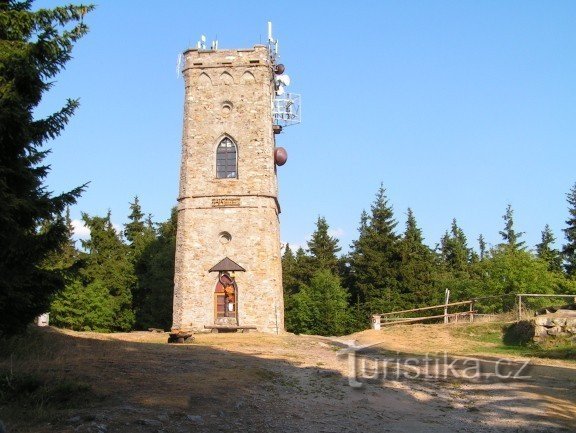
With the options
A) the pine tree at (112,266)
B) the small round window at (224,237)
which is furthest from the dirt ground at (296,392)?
the pine tree at (112,266)

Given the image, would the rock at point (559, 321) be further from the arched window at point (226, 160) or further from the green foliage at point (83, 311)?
the green foliage at point (83, 311)

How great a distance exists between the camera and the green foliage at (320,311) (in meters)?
46.5

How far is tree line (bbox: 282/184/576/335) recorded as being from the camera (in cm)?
3987

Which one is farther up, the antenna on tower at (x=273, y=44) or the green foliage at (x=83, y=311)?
the antenna on tower at (x=273, y=44)

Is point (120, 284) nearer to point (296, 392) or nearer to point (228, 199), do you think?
point (228, 199)

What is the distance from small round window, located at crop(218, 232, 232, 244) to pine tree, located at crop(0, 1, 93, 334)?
1657 centimetres

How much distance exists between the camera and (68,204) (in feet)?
36.1

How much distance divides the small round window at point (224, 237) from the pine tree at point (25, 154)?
1657cm

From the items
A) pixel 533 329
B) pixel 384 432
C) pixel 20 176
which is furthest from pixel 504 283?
pixel 20 176

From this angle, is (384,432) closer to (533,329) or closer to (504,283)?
(533,329)

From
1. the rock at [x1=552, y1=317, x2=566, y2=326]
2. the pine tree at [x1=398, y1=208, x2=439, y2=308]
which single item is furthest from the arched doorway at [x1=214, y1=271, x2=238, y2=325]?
the pine tree at [x1=398, y1=208, x2=439, y2=308]

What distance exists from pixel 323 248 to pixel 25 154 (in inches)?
1954

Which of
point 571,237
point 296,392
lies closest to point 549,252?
point 571,237

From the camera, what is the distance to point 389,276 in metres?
51.1
